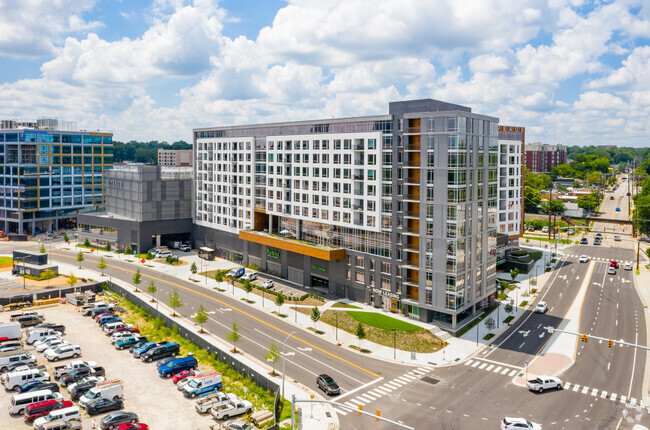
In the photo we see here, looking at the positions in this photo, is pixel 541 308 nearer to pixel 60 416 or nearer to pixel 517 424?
pixel 517 424

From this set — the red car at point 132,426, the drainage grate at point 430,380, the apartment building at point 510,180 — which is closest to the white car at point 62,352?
the red car at point 132,426

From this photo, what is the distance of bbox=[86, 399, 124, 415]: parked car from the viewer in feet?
171

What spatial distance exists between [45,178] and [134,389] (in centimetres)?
13035

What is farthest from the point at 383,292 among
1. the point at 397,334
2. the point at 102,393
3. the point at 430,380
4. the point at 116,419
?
the point at 116,419

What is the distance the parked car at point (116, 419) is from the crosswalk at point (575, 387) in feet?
141

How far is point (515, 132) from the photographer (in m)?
123

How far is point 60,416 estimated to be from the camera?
48688 mm

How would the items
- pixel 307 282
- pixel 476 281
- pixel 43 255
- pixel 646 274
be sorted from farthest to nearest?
pixel 646 274
pixel 43 255
pixel 307 282
pixel 476 281

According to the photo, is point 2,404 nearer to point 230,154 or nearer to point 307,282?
point 307,282

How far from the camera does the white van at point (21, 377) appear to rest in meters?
57.0

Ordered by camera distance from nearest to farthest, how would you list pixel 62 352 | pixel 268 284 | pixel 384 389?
1. pixel 384 389
2. pixel 62 352
3. pixel 268 284

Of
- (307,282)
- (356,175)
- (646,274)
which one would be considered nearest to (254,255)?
(307,282)

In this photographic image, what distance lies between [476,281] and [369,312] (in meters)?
19.3

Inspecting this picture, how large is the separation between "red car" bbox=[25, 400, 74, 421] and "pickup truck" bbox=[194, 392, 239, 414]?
14.4 m
